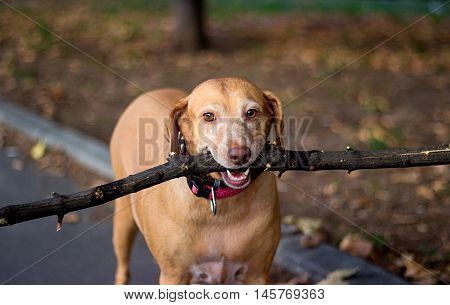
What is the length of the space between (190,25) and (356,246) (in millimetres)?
5883

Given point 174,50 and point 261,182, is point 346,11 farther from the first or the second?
point 261,182

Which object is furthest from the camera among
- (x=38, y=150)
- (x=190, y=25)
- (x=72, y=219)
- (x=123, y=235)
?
(x=190, y=25)

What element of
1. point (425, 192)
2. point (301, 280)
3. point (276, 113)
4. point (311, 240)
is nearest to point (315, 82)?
point (425, 192)

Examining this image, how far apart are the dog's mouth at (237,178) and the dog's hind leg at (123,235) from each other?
48.6 inches

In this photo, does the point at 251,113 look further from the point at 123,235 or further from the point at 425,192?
the point at 425,192

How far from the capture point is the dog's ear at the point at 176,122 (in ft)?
11.5

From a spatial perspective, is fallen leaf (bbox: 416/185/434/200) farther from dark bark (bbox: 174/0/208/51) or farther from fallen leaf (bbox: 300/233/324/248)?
dark bark (bbox: 174/0/208/51)

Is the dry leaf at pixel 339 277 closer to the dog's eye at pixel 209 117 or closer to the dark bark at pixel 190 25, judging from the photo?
the dog's eye at pixel 209 117

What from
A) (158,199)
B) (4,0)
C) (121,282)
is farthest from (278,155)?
(4,0)

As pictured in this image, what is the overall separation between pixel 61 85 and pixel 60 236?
3936mm

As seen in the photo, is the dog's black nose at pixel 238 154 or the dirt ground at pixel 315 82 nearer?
the dog's black nose at pixel 238 154

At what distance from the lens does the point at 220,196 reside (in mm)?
3379

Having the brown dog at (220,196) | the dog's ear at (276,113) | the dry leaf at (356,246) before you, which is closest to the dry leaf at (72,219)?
the brown dog at (220,196)

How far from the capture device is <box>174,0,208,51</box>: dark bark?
31.9 feet
